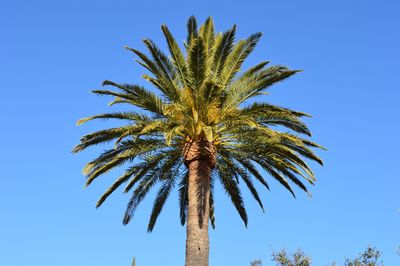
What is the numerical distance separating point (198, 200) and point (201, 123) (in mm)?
2473

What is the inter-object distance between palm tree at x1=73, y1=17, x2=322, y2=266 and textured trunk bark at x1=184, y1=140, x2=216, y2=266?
1.2 inches

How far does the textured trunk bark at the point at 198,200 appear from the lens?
54.0 feet

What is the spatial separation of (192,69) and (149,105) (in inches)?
72.3

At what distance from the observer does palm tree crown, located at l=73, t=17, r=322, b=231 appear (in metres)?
17.5

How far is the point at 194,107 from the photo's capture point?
58.2ft

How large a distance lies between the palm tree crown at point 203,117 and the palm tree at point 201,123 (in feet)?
0.11

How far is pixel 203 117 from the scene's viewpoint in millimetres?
17719

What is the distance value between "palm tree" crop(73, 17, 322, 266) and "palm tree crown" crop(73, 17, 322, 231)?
0.11ft

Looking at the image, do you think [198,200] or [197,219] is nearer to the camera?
[197,219]

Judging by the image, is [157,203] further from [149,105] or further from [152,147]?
[149,105]

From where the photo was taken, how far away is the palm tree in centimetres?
1723

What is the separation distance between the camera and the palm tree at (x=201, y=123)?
17234 mm

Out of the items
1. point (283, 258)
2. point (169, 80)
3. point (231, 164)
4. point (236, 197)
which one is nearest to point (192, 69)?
point (169, 80)

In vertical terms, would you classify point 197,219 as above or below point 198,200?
below
